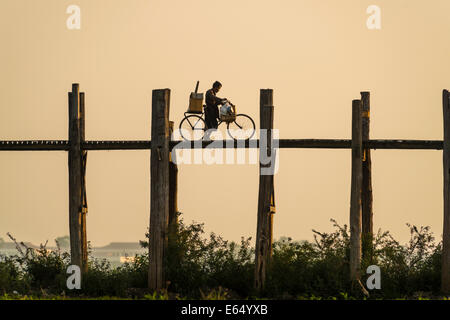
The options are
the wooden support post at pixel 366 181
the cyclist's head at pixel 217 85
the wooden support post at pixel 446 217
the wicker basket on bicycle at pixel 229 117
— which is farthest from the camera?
the wicker basket on bicycle at pixel 229 117

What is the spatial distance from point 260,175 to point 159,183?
2.00m

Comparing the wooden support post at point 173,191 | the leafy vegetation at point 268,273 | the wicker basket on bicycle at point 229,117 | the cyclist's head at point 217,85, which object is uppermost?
the cyclist's head at point 217,85

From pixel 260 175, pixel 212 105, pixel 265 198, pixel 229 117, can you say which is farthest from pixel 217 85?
pixel 265 198

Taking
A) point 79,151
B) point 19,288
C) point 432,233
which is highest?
point 79,151

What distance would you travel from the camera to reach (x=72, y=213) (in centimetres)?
1745

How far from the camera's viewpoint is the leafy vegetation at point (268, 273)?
15.7 meters

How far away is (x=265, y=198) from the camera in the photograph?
52.5ft

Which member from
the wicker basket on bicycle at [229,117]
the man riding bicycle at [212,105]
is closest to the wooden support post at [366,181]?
the wicker basket on bicycle at [229,117]

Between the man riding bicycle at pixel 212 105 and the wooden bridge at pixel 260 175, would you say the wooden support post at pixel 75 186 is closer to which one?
the wooden bridge at pixel 260 175

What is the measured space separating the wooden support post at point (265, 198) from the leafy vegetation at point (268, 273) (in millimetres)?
333
